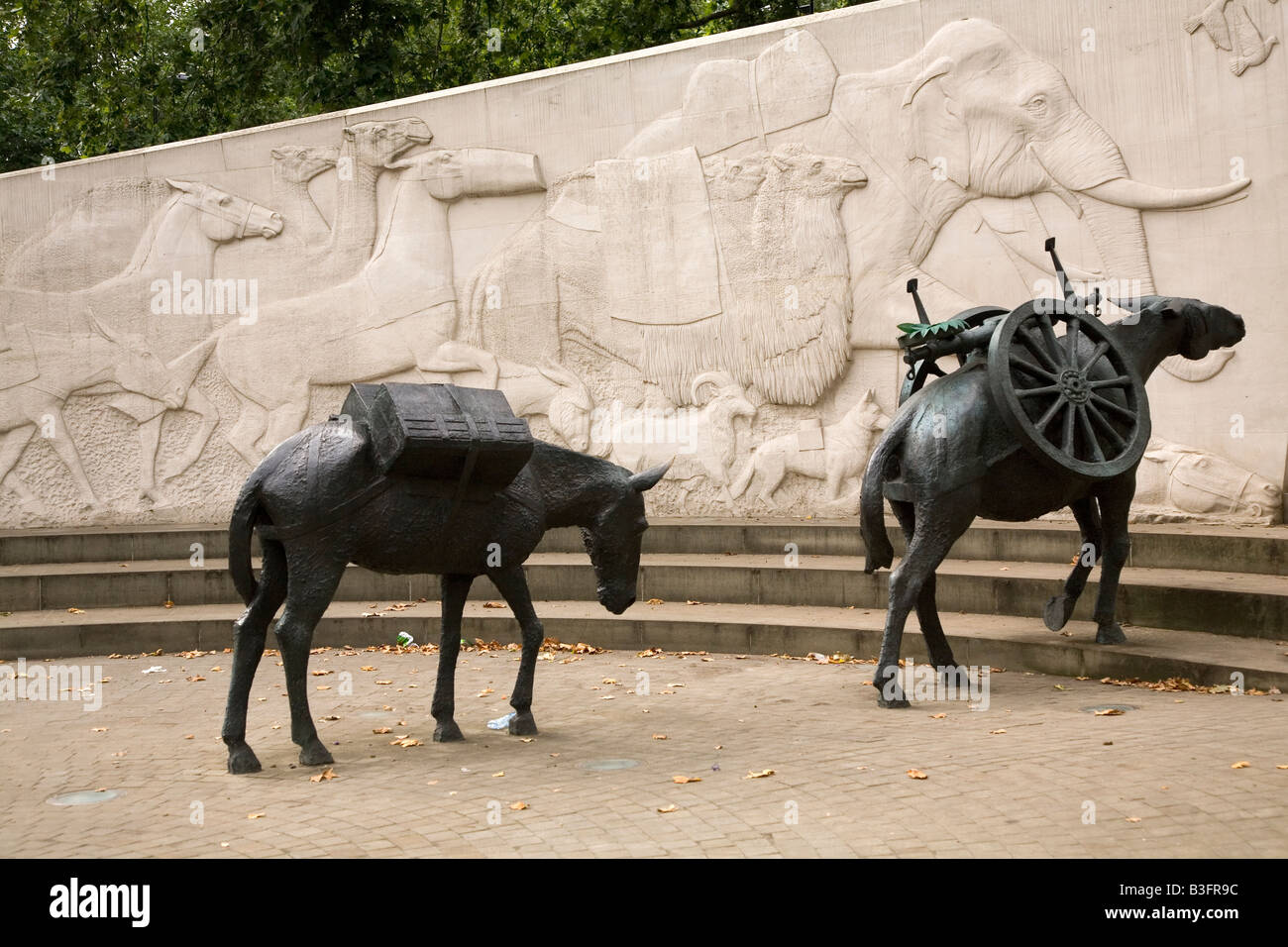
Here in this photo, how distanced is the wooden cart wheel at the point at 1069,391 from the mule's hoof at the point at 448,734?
11.2 ft

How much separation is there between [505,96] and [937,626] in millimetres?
7312

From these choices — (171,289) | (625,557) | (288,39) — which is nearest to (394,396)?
(625,557)

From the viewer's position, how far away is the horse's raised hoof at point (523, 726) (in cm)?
698

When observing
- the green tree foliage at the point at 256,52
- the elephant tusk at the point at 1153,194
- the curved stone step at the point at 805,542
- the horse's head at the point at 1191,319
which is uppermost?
the green tree foliage at the point at 256,52

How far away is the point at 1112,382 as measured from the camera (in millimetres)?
7680

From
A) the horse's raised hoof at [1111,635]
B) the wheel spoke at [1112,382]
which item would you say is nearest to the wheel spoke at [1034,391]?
the wheel spoke at [1112,382]

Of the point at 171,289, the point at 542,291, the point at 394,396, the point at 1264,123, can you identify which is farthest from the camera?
the point at 171,289

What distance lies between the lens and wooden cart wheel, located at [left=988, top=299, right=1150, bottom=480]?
735 centimetres

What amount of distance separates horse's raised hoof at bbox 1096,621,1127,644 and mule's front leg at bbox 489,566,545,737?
3439 millimetres

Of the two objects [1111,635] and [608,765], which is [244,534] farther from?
[1111,635]

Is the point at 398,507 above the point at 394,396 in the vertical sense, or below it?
below

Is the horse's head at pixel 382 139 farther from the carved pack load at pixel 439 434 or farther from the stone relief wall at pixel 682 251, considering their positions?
the carved pack load at pixel 439 434

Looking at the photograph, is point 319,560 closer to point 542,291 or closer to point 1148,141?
point 542,291

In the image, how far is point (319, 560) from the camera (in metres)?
6.31
